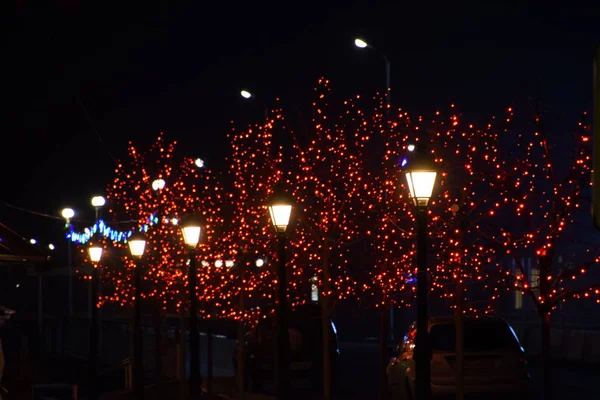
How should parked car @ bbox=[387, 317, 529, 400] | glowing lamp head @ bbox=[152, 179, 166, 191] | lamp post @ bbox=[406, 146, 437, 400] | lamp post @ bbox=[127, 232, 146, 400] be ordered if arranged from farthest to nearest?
glowing lamp head @ bbox=[152, 179, 166, 191] < lamp post @ bbox=[127, 232, 146, 400] < parked car @ bbox=[387, 317, 529, 400] < lamp post @ bbox=[406, 146, 437, 400]

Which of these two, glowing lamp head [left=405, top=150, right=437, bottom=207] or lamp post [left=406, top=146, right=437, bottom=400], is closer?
lamp post [left=406, top=146, right=437, bottom=400]

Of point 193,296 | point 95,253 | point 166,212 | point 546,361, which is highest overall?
point 166,212

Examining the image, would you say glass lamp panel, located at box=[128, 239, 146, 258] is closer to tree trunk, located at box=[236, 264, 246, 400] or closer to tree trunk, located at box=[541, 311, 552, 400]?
tree trunk, located at box=[236, 264, 246, 400]

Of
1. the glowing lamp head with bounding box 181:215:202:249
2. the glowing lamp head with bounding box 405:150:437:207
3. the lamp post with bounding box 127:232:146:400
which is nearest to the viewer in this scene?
the glowing lamp head with bounding box 405:150:437:207

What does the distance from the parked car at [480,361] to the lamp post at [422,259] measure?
5.98 metres

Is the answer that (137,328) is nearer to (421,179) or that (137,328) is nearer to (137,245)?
(137,245)

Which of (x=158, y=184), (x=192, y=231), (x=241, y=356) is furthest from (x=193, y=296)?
(x=158, y=184)

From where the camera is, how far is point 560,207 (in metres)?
16.2

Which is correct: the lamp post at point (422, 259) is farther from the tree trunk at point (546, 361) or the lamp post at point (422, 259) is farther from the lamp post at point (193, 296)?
the lamp post at point (193, 296)

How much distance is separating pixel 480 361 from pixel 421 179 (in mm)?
6871

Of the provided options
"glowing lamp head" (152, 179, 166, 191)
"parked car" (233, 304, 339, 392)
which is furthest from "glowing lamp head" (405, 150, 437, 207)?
"glowing lamp head" (152, 179, 166, 191)

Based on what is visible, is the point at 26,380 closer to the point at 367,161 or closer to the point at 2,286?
the point at 367,161

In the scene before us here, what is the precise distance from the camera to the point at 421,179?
12203 mm

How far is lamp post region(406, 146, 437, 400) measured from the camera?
11531 mm
